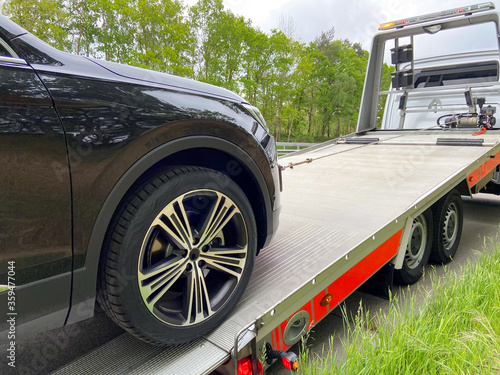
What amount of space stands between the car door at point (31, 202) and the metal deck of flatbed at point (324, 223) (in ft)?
1.77

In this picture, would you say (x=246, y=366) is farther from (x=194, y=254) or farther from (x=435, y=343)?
(x=435, y=343)

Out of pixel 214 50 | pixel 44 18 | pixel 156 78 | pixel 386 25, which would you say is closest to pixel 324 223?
pixel 156 78

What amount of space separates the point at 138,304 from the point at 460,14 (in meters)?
5.56

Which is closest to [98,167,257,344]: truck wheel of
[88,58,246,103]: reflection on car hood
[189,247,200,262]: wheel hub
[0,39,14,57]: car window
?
[189,247,200,262]: wheel hub

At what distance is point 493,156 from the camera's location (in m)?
4.04

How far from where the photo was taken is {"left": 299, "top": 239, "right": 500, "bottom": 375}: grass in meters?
1.66

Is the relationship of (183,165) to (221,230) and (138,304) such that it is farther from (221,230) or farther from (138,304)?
(138,304)

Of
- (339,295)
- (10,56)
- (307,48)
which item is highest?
(307,48)

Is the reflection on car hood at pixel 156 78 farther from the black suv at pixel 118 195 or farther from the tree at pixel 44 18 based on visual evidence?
the tree at pixel 44 18

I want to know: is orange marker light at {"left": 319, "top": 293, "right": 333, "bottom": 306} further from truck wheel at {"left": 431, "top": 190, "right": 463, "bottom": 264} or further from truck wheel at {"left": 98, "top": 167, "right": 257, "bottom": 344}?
truck wheel at {"left": 431, "top": 190, "right": 463, "bottom": 264}

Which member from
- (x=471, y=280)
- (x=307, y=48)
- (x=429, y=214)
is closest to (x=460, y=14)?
(x=429, y=214)

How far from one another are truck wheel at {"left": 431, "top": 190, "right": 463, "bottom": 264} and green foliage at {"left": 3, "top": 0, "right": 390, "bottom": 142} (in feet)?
51.4

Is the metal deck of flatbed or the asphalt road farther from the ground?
the metal deck of flatbed

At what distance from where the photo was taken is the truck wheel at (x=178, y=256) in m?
1.35
